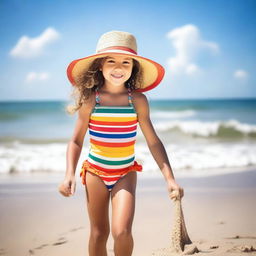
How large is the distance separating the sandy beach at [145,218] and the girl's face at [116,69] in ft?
4.87

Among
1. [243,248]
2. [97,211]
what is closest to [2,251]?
[97,211]

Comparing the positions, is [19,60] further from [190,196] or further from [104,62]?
[104,62]

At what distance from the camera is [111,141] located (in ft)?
7.89

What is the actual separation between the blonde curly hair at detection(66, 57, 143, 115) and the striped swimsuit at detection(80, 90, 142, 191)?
0.11 metres

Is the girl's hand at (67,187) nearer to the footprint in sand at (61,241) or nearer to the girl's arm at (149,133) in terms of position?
the girl's arm at (149,133)

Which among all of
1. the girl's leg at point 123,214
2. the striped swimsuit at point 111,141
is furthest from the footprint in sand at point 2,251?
the girl's leg at point 123,214

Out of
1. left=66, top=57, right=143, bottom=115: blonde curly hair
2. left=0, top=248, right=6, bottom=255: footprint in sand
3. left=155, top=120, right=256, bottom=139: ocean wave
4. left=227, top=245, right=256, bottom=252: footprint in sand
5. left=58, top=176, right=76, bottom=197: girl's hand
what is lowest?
left=227, top=245, right=256, bottom=252: footprint in sand

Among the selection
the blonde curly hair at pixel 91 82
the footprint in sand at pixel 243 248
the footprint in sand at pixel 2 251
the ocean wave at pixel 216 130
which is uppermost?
the ocean wave at pixel 216 130

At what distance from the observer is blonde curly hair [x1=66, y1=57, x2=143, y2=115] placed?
8.07 feet

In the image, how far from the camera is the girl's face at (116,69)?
7.79 feet

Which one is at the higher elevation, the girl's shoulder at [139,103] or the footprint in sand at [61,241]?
the girl's shoulder at [139,103]

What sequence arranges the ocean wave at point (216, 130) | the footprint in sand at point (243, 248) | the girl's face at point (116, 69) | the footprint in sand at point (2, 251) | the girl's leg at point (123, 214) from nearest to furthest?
the girl's leg at point (123, 214) → the girl's face at point (116, 69) → the footprint in sand at point (243, 248) → the footprint in sand at point (2, 251) → the ocean wave at point (216, 130)

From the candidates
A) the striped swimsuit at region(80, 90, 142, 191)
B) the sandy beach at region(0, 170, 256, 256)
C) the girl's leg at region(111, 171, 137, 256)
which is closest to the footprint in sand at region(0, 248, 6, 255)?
the sandy beach at region(0, 170, 256, 256)

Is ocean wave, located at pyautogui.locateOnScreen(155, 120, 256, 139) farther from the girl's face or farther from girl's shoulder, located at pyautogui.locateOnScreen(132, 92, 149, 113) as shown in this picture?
the girl's face
